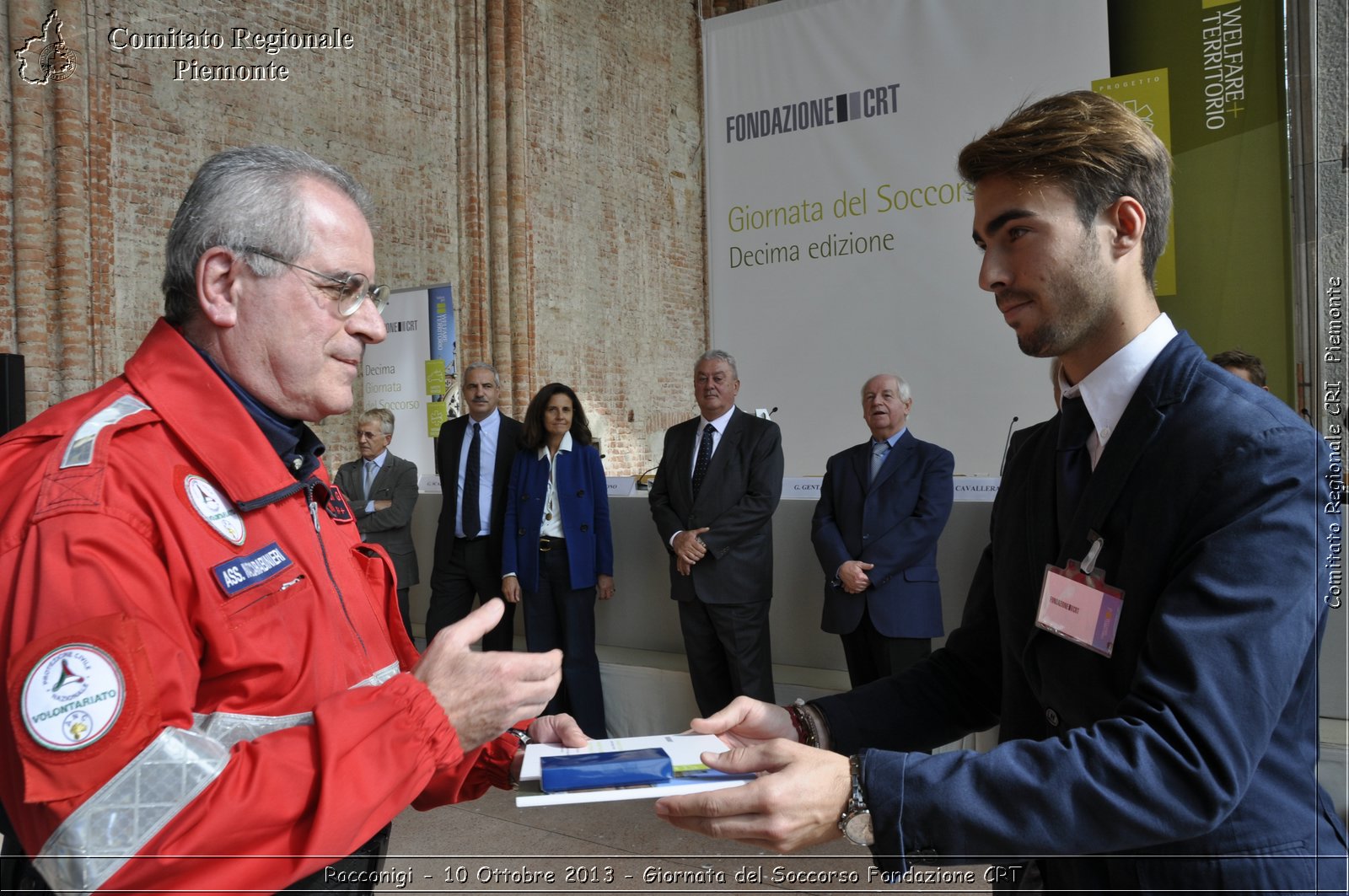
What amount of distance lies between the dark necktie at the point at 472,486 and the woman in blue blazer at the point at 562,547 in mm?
329

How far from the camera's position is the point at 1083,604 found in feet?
3.80

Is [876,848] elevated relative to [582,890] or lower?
elevated

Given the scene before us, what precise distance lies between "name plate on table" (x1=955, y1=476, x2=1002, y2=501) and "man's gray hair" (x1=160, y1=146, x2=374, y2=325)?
168 inches

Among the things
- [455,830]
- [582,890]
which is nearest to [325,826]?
[582,890]

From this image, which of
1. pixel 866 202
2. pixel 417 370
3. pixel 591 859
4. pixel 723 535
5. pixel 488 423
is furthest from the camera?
pixel 417 370

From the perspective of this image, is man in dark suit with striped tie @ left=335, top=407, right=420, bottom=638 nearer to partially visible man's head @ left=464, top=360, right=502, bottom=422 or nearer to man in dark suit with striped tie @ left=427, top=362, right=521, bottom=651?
man in dark suit with striped tie @ left=427, top=362, right=521, bottom=651

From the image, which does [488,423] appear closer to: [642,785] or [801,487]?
[801,487]

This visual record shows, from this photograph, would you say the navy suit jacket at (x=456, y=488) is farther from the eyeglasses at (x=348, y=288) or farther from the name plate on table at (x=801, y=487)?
the eyeglasses at (x=348, y=288)

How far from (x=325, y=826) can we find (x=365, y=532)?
5.08 metres

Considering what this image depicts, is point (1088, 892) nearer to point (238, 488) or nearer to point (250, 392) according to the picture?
point (238, 488)

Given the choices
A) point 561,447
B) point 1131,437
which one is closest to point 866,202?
point 561,447

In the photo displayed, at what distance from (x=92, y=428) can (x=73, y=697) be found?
375mm

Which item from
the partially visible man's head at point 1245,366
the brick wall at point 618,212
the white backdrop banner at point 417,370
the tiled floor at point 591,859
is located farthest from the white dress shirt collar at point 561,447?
the brick wall at point 618,212

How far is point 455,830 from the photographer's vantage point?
4.01 m
